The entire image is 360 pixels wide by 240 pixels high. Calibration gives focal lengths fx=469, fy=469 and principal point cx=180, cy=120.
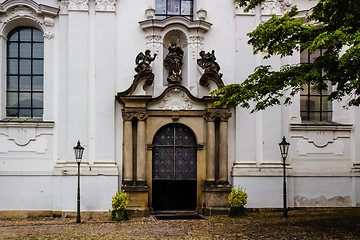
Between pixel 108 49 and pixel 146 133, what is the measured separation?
3.17 metres

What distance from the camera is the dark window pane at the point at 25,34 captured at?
1661 cm

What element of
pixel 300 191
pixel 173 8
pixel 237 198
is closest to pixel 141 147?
pixel 237 198

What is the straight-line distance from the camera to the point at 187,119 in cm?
1625

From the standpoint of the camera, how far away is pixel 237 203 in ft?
49.3

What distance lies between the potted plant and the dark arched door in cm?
171

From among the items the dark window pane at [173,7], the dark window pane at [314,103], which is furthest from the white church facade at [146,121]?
the dark window pane at [314,103]

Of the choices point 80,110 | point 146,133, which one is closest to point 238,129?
point 146,133

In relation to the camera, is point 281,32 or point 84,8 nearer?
point 281,32

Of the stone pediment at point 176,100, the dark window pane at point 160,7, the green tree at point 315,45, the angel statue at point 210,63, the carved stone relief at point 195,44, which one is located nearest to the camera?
the green tree at point 315,45

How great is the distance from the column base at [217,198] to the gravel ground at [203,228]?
1.82 feet

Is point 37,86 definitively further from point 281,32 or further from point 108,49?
point 281,32

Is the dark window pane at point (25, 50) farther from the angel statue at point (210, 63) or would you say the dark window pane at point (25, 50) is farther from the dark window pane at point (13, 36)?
the angel statue at point (210, 63)

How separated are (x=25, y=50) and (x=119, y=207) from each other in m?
6.61

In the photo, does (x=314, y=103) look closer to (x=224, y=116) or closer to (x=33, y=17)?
(x=224, y=116)
